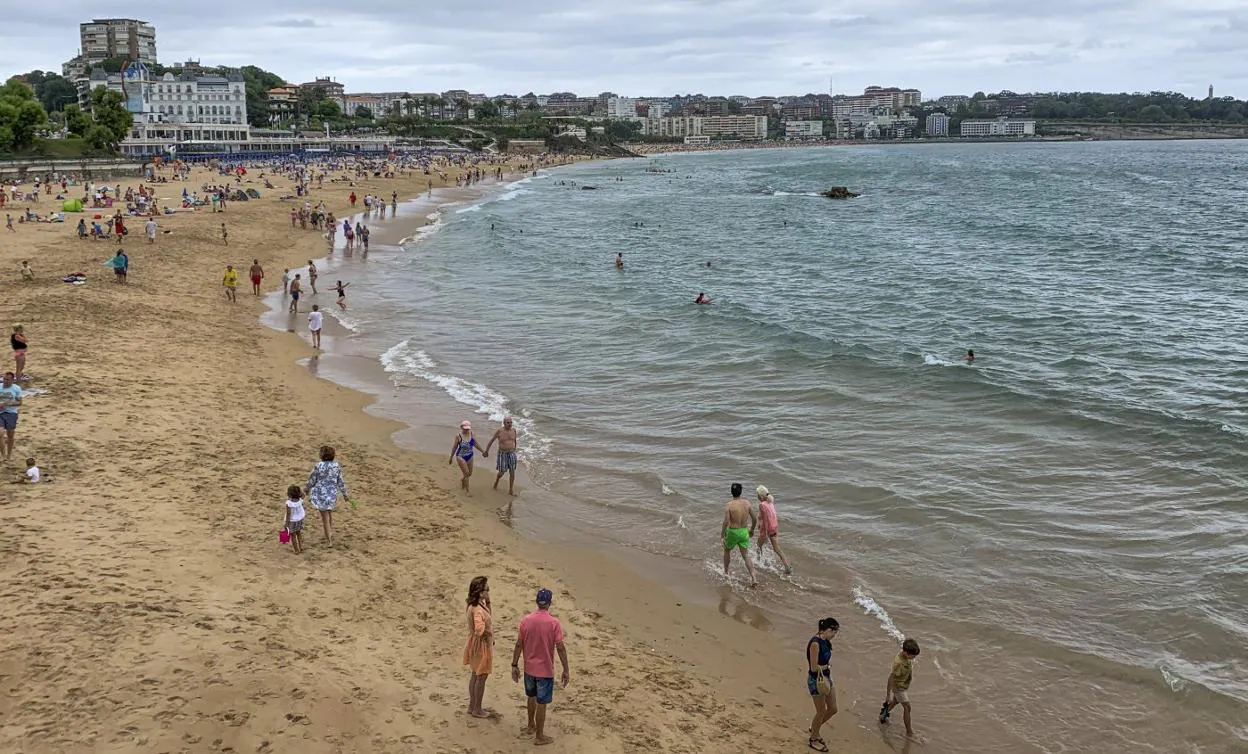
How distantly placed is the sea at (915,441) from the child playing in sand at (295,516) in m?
3.37

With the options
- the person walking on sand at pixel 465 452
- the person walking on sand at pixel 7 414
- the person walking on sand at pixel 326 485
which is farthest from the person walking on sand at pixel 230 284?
the person walking on sand at pixel 326 485

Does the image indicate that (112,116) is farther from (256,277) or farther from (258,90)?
(258,90)

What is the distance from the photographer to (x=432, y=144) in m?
160

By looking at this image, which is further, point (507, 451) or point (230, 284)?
point (230, 284)

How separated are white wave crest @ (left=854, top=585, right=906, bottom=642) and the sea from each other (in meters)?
0.04

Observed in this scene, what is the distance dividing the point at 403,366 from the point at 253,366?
3334mm

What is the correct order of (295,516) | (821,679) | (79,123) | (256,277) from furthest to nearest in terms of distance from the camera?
(79,123) → (256,277) → (295,516) → (821,679)

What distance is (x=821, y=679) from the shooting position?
26.3ft

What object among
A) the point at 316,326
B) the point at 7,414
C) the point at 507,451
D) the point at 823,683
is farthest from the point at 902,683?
the point at 316,326

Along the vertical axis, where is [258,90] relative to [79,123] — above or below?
above

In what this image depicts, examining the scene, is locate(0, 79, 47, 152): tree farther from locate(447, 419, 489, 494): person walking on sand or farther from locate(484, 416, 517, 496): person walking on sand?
locate(484, 416, 517, 496): person walking on sand

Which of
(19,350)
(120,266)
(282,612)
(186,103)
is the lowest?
(282,612)

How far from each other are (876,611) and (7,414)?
11342 mm

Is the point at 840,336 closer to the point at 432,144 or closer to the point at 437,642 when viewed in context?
the point at 437,642
